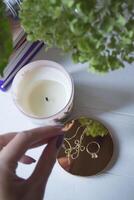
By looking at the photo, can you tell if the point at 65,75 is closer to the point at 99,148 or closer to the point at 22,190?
the point at 99,148

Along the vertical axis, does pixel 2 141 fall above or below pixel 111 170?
above

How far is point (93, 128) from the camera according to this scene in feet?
2.04

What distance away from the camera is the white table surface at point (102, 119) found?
23.3 inches

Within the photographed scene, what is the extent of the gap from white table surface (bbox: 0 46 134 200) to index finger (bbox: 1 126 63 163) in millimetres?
119

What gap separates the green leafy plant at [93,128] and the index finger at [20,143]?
0.11 meters

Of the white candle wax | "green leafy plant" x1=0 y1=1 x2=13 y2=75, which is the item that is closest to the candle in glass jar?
the white candle wax

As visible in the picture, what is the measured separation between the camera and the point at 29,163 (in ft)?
1.90

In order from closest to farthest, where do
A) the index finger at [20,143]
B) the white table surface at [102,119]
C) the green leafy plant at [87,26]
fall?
the green leafy plant at [87,26] < the index finger at [20,143] < the white table surface at [102,119]

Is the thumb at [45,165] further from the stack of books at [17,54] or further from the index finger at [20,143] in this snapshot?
the stack of books at [17,54]

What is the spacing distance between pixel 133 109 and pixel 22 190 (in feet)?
0.83

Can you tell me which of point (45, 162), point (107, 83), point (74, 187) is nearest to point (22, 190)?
point (45, 162)

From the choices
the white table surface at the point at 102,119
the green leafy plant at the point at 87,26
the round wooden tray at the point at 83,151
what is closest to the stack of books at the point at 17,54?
the white table surface at the point at 102,119

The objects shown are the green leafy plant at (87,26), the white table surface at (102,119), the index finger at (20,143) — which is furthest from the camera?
the white table surface at (102,119)

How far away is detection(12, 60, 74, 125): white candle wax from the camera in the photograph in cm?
61
